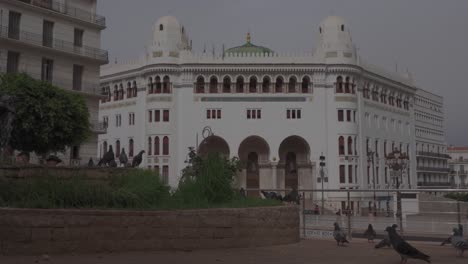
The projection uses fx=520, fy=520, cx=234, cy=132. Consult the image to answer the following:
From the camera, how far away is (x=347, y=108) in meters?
52.1

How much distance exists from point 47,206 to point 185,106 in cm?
4109

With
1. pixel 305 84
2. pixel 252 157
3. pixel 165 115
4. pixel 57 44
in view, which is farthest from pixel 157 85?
pixel 57 44

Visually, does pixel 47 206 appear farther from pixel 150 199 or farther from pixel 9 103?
pixel 9 103

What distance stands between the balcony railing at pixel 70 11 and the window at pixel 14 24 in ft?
4.91

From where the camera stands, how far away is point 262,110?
170 feet

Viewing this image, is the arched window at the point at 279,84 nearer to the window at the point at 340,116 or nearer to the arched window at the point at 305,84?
the arched window at the point at 305,84

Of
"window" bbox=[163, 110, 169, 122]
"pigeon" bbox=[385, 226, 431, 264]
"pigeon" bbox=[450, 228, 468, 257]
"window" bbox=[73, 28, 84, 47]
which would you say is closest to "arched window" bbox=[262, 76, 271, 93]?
"window" bbox=[163, 110, 169, 122]

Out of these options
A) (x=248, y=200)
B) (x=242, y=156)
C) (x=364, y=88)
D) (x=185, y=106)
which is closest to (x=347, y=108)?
(x=364, y=88)

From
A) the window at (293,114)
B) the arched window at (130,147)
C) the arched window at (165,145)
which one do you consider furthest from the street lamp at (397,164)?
the arched window at (130,147)

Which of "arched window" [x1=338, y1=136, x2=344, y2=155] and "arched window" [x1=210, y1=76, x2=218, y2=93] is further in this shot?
"arched window" [x1=210, y1=76, x2=218, y2=93]

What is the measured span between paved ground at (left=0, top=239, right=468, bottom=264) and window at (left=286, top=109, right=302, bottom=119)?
3817cm

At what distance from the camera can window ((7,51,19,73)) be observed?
33.5 meters

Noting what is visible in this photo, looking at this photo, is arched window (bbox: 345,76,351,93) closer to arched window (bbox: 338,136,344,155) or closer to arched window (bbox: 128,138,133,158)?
arched window (bbox: 338,136,344,155)

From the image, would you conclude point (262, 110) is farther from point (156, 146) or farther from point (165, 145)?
point (156, 146)
